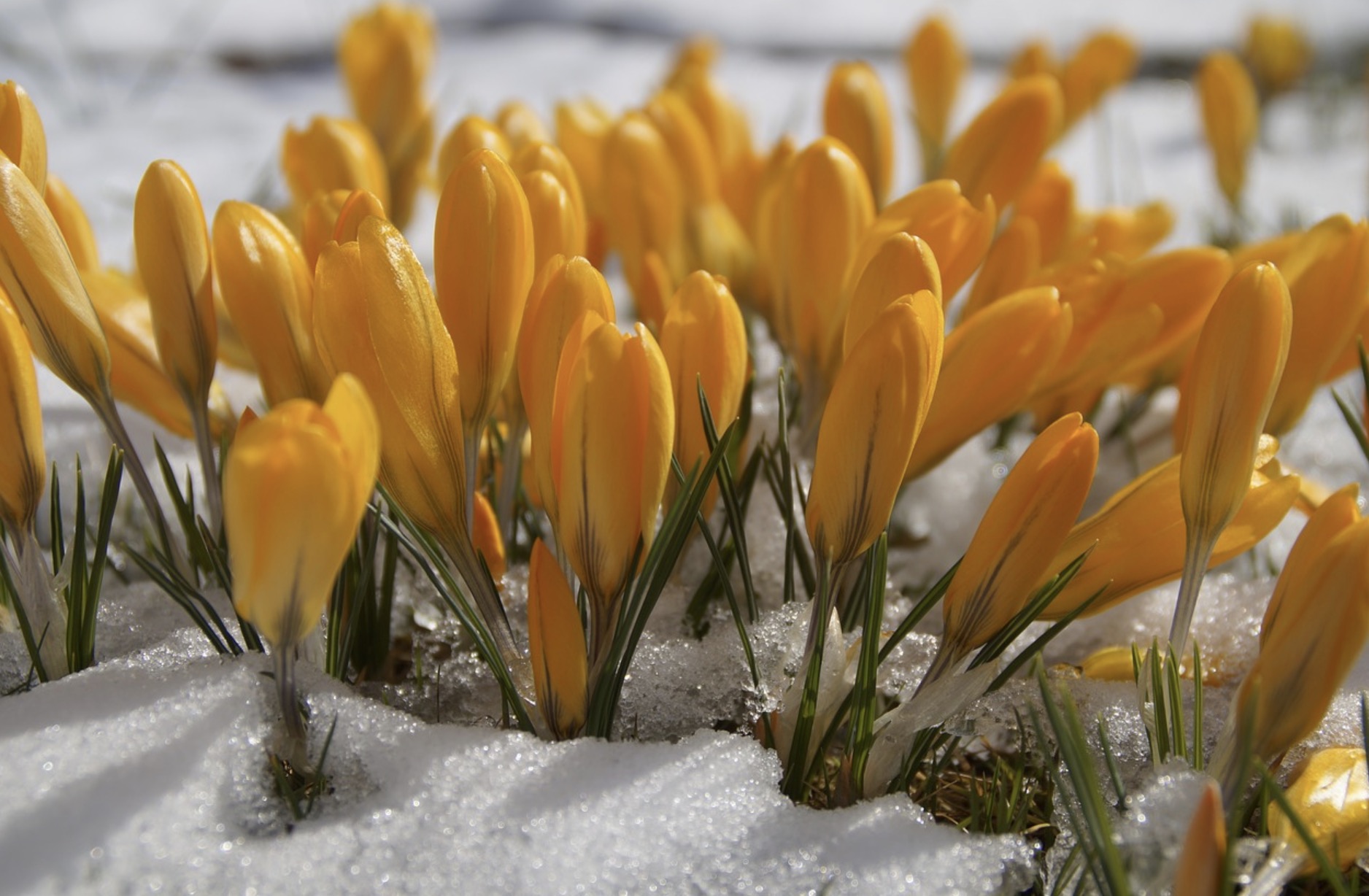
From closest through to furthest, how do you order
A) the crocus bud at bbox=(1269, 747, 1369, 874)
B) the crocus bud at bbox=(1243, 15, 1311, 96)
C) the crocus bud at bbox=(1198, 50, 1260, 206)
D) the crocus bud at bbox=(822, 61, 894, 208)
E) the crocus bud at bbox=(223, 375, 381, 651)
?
the crocus bud at bbox=(223, 375, 381, 651), the crocus bud at bbox=(1269, 747, 1369, 874), the crocus bud at bbox=(822, 61, 894, 208), the crocus bud at bbox=(1198, 50, 1260, 206), the crocus bud at bbox=(1243, 15, 1311, 96)

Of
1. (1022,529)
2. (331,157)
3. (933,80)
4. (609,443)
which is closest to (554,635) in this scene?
(609,443)

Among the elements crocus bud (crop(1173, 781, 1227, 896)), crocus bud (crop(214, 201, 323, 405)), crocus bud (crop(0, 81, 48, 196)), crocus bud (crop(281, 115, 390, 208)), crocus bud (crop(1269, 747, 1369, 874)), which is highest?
crocus bud (crop(0, 81, 48, 196))

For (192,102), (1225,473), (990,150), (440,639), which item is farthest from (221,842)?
(192,102)

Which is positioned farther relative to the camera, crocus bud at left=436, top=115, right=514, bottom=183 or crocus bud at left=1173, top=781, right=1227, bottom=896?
crocus bud at left=436, top=115, right=514, bottom=183

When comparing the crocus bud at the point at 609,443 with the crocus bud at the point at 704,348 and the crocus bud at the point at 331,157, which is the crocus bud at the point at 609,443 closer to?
the crocus bud at the point at 704,348

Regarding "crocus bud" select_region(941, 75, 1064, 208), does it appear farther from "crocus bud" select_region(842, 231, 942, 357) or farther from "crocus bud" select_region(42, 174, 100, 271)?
"crocus bud" select_region(42, 174, 100, 271)

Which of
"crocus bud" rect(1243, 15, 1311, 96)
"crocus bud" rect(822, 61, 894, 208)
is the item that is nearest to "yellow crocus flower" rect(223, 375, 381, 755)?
"crocus bud" rect(822, 61, 894, 208)

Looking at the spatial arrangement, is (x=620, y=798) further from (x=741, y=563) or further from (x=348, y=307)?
(x=348, y=307)
